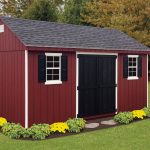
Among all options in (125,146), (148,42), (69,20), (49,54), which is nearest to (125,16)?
(148,42)

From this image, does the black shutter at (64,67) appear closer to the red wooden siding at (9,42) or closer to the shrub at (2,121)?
the red wooden siding at (9,42)

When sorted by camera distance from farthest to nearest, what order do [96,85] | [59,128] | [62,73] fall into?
[96,85] < [62,73] < [59,128]

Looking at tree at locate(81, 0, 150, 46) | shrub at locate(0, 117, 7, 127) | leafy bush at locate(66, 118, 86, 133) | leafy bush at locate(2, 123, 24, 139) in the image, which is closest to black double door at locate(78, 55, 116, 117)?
leafy bush at locate(66, 118, 86, 133)

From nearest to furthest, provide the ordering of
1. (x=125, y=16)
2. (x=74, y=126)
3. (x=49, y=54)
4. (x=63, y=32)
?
(x=74, y=126) → (x=49, y=54) → (x=63, y=32) → (x=125, y=16)

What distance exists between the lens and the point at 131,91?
17.7 m

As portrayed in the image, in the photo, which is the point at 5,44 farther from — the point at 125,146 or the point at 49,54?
the point at 125,146

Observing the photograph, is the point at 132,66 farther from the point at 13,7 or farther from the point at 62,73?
the point at 13,7

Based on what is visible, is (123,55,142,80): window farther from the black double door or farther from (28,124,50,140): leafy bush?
(28,124,50,140): leafy bush

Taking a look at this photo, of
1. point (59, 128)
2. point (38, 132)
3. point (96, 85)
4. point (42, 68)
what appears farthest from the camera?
point (96, 85)

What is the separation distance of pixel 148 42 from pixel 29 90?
96.2ft

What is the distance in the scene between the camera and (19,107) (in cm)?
1369

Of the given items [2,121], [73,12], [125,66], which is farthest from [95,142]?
[73,12]

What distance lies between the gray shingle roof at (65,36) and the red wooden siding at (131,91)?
112 centimetres

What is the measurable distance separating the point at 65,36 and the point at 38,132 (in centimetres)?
541
